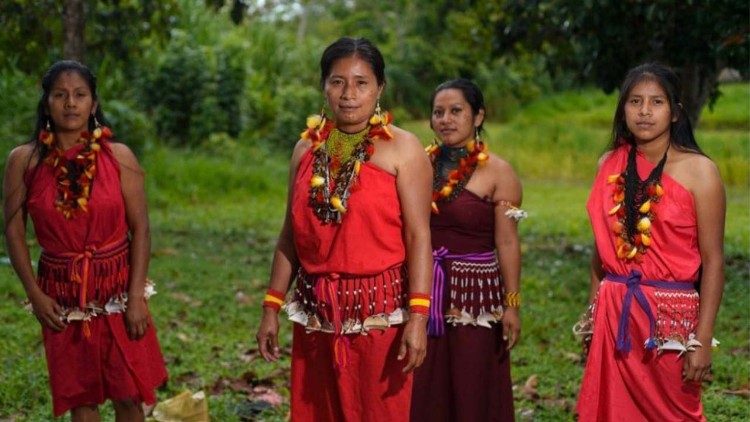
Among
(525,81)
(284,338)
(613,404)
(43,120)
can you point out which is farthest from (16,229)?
(525,81)

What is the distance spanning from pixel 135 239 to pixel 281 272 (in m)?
0.86

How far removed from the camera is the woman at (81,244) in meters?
4.92

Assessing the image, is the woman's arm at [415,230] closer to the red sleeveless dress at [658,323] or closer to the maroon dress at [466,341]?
the red sleeveless dress at [658,323]

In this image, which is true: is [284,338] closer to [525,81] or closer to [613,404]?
[613,404]

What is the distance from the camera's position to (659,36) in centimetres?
912

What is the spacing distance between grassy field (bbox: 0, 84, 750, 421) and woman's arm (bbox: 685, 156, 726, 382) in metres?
2.07

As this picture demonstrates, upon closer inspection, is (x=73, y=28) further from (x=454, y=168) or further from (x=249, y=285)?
(x=454, y=168)

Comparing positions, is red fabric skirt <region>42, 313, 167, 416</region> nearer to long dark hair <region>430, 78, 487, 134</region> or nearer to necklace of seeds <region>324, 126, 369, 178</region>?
necklace of seeds <region>324, 126, 369, 178</region>

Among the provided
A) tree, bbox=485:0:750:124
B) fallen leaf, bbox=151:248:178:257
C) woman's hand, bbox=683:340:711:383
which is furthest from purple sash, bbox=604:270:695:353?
fallen leaf, bbox=151:248:178:257

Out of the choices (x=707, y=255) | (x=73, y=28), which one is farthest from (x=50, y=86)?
(x=73, y=28)

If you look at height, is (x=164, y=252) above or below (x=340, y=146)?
below

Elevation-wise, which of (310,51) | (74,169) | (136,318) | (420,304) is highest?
(310,51)

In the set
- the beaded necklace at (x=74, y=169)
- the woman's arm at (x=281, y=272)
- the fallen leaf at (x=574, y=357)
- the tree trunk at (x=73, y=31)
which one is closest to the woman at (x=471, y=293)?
the woman's arm at (x=281, y=272)

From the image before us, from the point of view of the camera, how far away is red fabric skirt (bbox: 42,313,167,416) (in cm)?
496
